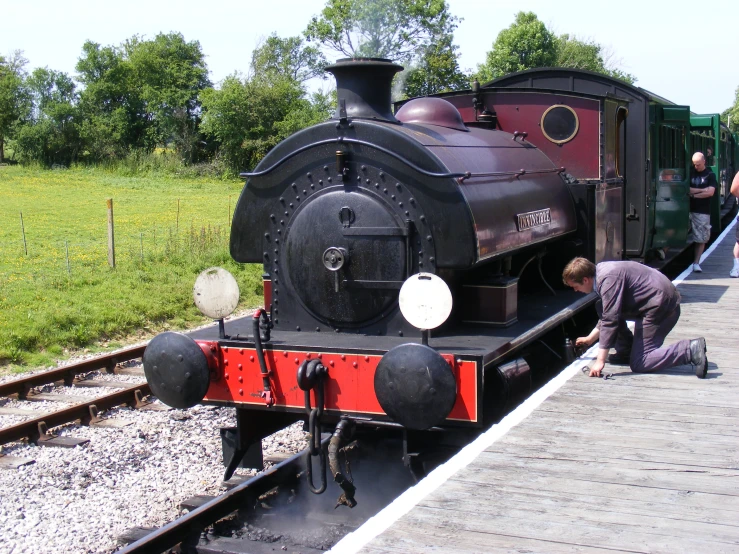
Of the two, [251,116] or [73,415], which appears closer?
[73,415]

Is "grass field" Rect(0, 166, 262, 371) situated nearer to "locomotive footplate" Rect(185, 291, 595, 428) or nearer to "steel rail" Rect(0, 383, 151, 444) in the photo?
"steel rail" Rect(0, 383, 151, 444)

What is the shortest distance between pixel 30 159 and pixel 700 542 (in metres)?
48.9

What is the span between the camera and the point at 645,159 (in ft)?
25.3

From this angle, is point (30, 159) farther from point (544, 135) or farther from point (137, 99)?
point (544, 135)

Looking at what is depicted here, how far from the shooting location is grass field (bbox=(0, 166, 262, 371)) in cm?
874

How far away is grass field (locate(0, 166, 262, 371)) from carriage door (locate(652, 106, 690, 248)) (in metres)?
5.40

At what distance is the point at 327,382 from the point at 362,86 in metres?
1.76

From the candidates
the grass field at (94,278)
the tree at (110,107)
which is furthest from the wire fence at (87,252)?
the tree at (110,107)

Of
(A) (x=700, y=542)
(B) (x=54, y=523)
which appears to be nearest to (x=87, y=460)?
(B) (x=54, y=523)

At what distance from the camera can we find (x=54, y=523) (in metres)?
4.46

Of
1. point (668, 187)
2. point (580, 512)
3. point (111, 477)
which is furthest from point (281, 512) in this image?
point (668, 187)

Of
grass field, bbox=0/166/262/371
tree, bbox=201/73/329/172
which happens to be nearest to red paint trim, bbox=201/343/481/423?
grass field, bbox=0/166/262/371

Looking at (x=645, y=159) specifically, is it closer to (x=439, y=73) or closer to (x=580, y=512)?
(x=580, y=512)

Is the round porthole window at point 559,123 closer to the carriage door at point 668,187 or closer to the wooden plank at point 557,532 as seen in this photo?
the carriage door at point 668,187
